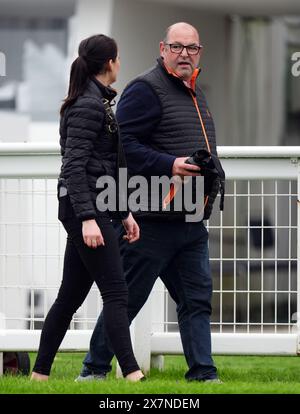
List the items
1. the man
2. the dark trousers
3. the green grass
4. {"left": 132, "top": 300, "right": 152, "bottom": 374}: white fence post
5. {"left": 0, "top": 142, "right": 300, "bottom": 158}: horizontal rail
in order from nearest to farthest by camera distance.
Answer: the green grass, the man, the dark trousers, {"left": 0, "top": 142, "right": 300, "bottom": 158}: horizontal rail, {"left": 132, "top": 300, "right": 152, "bottom": 374}: white fence post

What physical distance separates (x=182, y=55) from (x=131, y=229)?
837 millimetres

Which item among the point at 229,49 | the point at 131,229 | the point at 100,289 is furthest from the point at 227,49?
the point at 100,289

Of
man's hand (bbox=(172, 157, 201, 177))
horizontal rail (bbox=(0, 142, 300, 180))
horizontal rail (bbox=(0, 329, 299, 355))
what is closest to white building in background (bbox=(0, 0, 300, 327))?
horizontal rail (bbox=(0, 142, 300, 180))

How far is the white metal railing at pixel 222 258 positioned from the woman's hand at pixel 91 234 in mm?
1024

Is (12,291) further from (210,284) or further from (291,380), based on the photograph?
(291,380)

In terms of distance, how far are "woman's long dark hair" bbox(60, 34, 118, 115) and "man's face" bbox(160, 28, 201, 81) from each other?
1.19 ft

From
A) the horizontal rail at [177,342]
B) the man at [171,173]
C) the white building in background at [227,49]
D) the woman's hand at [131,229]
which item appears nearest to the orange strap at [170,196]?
the man at [171,173]

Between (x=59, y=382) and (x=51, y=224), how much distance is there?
1.08 meters

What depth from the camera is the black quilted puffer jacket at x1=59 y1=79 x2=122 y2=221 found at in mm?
5316

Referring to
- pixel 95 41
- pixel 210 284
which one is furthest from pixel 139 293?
pixel 95 41

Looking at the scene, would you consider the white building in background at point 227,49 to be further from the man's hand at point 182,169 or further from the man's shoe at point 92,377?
the man's hand at point 182,169

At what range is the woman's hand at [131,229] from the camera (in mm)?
5547

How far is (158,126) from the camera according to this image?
18.8ft

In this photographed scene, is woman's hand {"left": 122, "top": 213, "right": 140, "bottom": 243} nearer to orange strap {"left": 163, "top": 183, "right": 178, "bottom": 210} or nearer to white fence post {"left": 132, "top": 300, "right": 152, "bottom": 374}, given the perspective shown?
orange strap {"left": 163, "top": 183, "right": 178, "bottom": 210}
